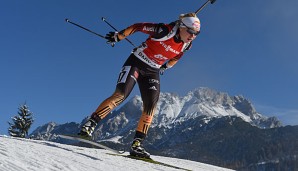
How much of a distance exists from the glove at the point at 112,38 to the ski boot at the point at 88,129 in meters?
1.84

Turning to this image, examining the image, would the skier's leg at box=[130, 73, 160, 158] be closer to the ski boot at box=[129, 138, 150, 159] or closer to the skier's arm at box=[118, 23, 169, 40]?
the ski boot at box=[129, 138, 150, 159]

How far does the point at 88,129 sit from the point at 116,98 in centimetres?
84

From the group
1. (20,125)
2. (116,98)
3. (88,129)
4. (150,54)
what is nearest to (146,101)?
(116,98)

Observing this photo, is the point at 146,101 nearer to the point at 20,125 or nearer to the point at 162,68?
the point at 162,68

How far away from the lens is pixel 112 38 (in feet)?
29.6

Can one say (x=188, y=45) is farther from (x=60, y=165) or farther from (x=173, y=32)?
(x=60, y=165)

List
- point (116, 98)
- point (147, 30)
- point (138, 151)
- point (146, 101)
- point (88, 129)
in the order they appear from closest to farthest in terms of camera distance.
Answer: point (88, 129) → point (116, 98) → point (138, 151) → point (146, 101) → point (147, 30)


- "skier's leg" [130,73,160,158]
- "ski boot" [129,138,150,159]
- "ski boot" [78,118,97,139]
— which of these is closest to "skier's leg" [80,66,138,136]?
"ski boot" [78,118,97,139]

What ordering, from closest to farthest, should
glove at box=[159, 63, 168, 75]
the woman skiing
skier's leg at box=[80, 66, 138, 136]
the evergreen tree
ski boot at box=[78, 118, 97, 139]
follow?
1. ski boot at box=[78, 118, 97, 139]
2. skier's leg at box=[80, 66, 138, 136]
3. the woman skiing
4. glove at box=[159, 63, 168, 75]
5. the evergreen tree

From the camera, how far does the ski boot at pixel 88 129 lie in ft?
25.8

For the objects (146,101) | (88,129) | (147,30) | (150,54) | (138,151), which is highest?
(147,30)

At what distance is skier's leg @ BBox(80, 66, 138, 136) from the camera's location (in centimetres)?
805

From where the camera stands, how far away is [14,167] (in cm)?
440

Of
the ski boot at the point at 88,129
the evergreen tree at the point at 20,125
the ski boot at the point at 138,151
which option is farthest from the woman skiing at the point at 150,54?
the evergreen tree at the point at 20,125
